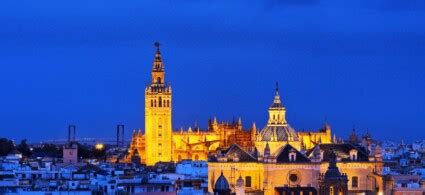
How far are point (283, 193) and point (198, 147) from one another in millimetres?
54751

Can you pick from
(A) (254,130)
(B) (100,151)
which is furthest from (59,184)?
(B) (100,151)

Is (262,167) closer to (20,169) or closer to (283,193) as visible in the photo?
(283,193)

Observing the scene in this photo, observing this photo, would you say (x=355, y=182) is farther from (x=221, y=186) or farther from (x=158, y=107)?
(x=158, y=107)

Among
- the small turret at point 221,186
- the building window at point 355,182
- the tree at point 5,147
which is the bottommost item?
the small turret at point 221,186

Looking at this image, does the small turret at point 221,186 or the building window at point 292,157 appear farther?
the building window at point 292,157

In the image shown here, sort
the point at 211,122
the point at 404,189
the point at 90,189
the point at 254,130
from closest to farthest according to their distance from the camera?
the point at 90,189 → the point at 404,189 → the point at 254,130 → the point at 211,122

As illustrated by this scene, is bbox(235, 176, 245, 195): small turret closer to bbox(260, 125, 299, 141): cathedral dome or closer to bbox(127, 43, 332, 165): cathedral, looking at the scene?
bbox(260, 125, 299, 141): cathedral dome

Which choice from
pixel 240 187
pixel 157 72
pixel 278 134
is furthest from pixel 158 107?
pixel 240 187

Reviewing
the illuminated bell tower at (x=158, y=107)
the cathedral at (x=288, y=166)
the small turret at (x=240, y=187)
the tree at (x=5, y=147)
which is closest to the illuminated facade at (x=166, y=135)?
the illuminated bell tower at (x=158, y=107)

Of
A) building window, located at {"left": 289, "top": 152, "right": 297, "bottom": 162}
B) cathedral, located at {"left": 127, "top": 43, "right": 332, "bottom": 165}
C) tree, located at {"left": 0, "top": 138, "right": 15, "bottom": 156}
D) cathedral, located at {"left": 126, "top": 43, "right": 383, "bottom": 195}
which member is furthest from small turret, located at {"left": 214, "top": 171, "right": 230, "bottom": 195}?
tree, located at {"left": 0, "top": 138, "right": 15, "bottom": 156}

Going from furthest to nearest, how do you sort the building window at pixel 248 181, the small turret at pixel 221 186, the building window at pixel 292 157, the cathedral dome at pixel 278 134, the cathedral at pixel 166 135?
the cathedral at pixel 166 135 → the cathedral dome at pixel 278 134 → the building window at pixel 248 181 → the building window at pixel 292 157 → the small turret at pixel 221 186

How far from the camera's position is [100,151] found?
174 metres

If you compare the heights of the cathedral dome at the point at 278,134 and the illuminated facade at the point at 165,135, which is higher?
the illuminated facade at the point at 165,135

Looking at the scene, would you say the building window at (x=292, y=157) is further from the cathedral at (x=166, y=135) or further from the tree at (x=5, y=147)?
the tree at (x=5, y=147)
